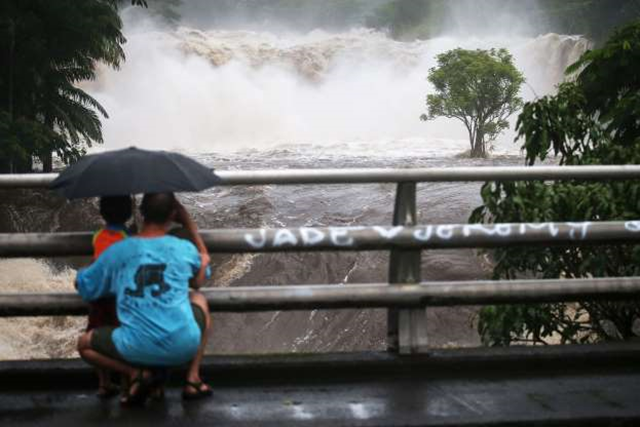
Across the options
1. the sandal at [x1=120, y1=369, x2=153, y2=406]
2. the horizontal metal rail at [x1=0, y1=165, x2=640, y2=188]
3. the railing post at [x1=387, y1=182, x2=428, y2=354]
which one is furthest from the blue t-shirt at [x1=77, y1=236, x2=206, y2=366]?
the railing post at [x1=387, y1=182, x2=428, y2=354]

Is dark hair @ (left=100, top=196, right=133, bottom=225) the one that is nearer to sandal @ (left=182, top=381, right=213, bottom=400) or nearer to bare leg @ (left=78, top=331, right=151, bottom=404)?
bare leg @ (left=78, top=331, right=151, bottom=404)

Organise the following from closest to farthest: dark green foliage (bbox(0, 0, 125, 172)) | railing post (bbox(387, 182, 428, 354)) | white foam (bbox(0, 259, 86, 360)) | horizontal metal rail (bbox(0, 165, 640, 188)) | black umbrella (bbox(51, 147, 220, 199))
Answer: black umbrella (bbox(51, 147, 220, 199)) < horizontal metal rail (bbox(0, 165, 640, 188)) < railing post (bbox(387, 182, 428, 354)) < white foam (bbox(0, 259, 86, 360)) < dark green foliage (bbox(0, 0, 125, 172))

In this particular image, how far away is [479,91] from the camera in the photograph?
52.2m

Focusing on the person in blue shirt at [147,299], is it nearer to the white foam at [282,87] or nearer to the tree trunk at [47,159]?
the tree trunk at [47,159]

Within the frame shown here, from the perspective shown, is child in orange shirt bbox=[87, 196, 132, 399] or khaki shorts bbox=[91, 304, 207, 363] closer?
khaki shorts bbox=[91, 304, 207, 363]

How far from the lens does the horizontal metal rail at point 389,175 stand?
4.05m

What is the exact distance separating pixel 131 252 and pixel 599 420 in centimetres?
195

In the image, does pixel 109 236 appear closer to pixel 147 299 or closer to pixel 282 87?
pixel 147 299

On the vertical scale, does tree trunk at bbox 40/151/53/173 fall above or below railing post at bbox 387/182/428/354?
below

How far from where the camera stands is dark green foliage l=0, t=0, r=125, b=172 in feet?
83.3

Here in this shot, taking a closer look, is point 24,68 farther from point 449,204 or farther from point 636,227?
point 636,227

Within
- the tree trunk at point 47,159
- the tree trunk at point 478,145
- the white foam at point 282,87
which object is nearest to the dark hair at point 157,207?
the tree trunk at point 47,159

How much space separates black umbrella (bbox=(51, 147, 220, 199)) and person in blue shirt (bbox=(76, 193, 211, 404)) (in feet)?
0.29

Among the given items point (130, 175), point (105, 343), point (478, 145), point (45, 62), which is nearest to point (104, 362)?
point (105, 343)
